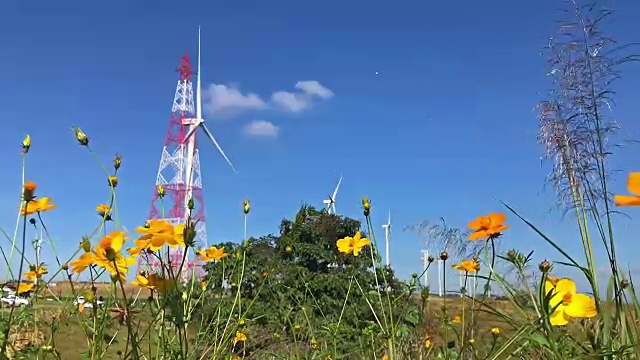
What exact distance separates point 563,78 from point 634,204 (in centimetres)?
111

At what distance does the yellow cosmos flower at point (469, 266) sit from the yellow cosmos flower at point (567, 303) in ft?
1.65

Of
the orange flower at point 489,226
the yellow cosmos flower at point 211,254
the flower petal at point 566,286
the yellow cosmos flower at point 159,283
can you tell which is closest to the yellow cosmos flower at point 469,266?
the orange flower at point 489,226

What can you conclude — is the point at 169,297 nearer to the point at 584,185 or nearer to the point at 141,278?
the point at 141,278

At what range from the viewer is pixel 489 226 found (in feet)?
3.84

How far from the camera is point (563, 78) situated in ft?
4.67

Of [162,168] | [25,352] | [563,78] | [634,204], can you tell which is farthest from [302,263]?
[162,168]

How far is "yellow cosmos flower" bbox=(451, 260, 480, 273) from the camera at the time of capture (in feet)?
4.92

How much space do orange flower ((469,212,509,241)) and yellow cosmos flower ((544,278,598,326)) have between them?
176mm

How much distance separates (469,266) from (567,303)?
53 cm

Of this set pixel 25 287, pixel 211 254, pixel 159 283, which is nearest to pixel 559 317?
pixel 159 283

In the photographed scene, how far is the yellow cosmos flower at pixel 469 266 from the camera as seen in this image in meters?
1.50

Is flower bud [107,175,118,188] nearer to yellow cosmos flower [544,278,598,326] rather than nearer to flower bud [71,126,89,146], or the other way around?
flower bud [71,126,89,146]

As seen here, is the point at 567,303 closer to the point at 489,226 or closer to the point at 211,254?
the point at 489,226

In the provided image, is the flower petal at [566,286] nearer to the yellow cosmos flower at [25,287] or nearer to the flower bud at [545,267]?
the flower bud at [545,267]
